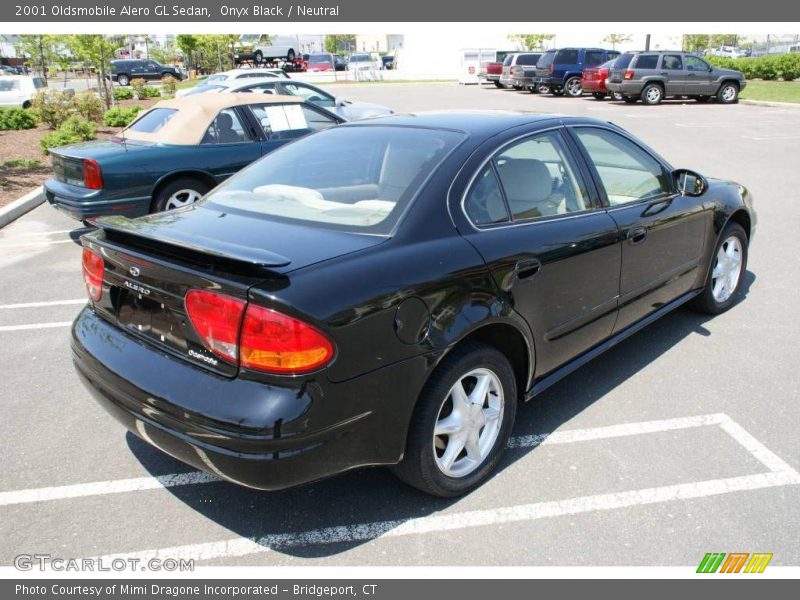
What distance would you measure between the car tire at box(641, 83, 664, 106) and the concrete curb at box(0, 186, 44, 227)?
816 inches

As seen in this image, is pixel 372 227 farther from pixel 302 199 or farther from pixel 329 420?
pixel 329 420

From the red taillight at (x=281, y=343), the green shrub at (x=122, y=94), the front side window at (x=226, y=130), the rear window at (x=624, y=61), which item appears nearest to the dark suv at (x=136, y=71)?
the green shrub at (x=122, y=94)

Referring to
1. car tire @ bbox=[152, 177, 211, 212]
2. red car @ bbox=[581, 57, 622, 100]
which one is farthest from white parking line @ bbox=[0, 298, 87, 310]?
red car @ bbox=[581, 57, 622, 100]

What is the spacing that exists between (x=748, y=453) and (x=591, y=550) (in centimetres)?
121

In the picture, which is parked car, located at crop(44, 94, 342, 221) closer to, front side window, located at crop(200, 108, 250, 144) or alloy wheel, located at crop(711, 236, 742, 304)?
front side window, located at crop(200, 108, 250, 144)

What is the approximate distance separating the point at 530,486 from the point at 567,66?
93.6 ft

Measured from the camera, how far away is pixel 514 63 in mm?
32094

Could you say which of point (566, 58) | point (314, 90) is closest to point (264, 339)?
point (314, 90)

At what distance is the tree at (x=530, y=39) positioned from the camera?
5750 centimetres

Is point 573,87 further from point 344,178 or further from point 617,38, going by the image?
point 617,38

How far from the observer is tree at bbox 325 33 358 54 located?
7262 centimetres

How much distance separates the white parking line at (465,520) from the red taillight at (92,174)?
199 inches

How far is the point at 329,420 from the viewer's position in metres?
2.38

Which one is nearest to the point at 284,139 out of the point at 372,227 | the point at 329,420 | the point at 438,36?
the point at 372,227
